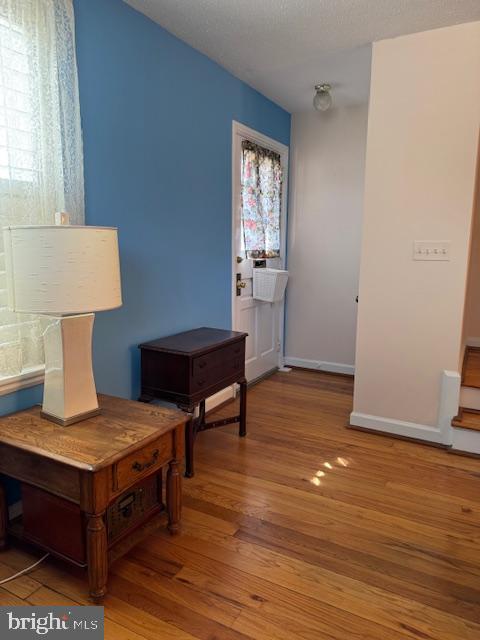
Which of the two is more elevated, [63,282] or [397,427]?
[63,282]

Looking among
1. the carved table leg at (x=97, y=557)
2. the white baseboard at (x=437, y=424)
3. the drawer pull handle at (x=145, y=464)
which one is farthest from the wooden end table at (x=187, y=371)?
the white baseboard at (x=437, y=424)

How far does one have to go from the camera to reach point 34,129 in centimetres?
185

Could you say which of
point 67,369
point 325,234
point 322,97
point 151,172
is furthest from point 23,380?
point 325,234

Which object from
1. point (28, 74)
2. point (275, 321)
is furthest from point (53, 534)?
point (275, 321)

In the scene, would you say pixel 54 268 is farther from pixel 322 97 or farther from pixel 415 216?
pixel 322 97

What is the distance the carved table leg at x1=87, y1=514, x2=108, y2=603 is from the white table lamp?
411 mm

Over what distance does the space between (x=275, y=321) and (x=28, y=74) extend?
296 centimetres

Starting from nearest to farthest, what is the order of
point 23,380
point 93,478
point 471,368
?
point 93,478, point 23,380, point 471,368

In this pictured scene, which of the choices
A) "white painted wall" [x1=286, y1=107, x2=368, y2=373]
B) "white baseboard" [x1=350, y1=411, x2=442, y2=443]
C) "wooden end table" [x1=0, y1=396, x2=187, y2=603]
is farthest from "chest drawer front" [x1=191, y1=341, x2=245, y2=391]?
"white painted wall" [x1=286, y1=107, x2=368, y2=373]

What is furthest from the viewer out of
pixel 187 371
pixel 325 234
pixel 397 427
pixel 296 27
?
pixel 325 234

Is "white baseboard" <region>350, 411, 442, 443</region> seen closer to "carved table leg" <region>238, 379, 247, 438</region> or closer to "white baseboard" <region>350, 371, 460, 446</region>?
"white baseboard" <region>350, 371, 460, 446</region>

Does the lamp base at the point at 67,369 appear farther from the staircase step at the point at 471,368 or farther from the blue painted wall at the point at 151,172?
the staircase step at the point at 471,368

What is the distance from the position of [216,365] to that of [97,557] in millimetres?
1255

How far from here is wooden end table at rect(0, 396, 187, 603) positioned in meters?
1.51
